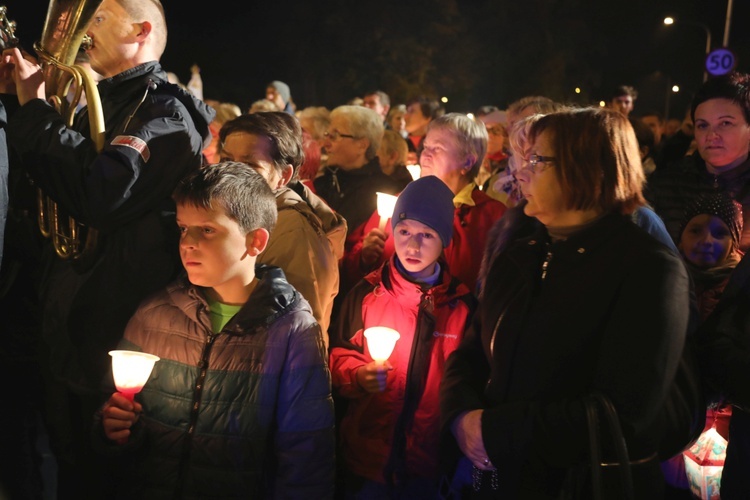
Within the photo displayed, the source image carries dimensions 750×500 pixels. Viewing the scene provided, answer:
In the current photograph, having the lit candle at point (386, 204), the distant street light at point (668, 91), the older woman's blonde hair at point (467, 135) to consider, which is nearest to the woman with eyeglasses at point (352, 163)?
the older woman's blonde hair at point (467, 135)

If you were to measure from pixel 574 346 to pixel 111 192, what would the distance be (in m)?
1.84

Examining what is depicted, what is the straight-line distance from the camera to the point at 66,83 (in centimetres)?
325

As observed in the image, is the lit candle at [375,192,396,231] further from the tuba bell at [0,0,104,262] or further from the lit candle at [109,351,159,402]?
the lit candle at [109,351,159,402]

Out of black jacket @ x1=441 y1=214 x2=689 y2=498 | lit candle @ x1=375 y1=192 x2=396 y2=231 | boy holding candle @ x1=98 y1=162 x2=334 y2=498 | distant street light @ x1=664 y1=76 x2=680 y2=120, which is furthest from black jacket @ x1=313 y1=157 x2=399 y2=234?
distant street light @ x1=664 y1=76 x2=680 y2=120

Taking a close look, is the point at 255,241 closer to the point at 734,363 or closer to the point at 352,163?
the point at 734,363

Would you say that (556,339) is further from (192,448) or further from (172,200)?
(172,200)

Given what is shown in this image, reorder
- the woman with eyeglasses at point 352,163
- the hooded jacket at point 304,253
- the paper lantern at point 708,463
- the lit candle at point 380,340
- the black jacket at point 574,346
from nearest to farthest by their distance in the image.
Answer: the black jacket at point 574,346, the paper lantern at point 708,463, the lit candle at point 380,340, the hooded jacket at point 304,253, the woman with eyeglasses at point 352,163

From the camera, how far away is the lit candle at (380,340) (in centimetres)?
310

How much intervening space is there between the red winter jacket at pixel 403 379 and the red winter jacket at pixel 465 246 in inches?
27.1

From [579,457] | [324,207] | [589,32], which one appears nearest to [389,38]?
[589,32]

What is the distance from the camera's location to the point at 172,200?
3209 millimetres

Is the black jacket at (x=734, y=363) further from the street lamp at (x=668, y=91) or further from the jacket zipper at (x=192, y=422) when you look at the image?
the street lamp at (x=668, y=91)

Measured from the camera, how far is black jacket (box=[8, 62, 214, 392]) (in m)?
2.85

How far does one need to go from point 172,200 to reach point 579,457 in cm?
201
